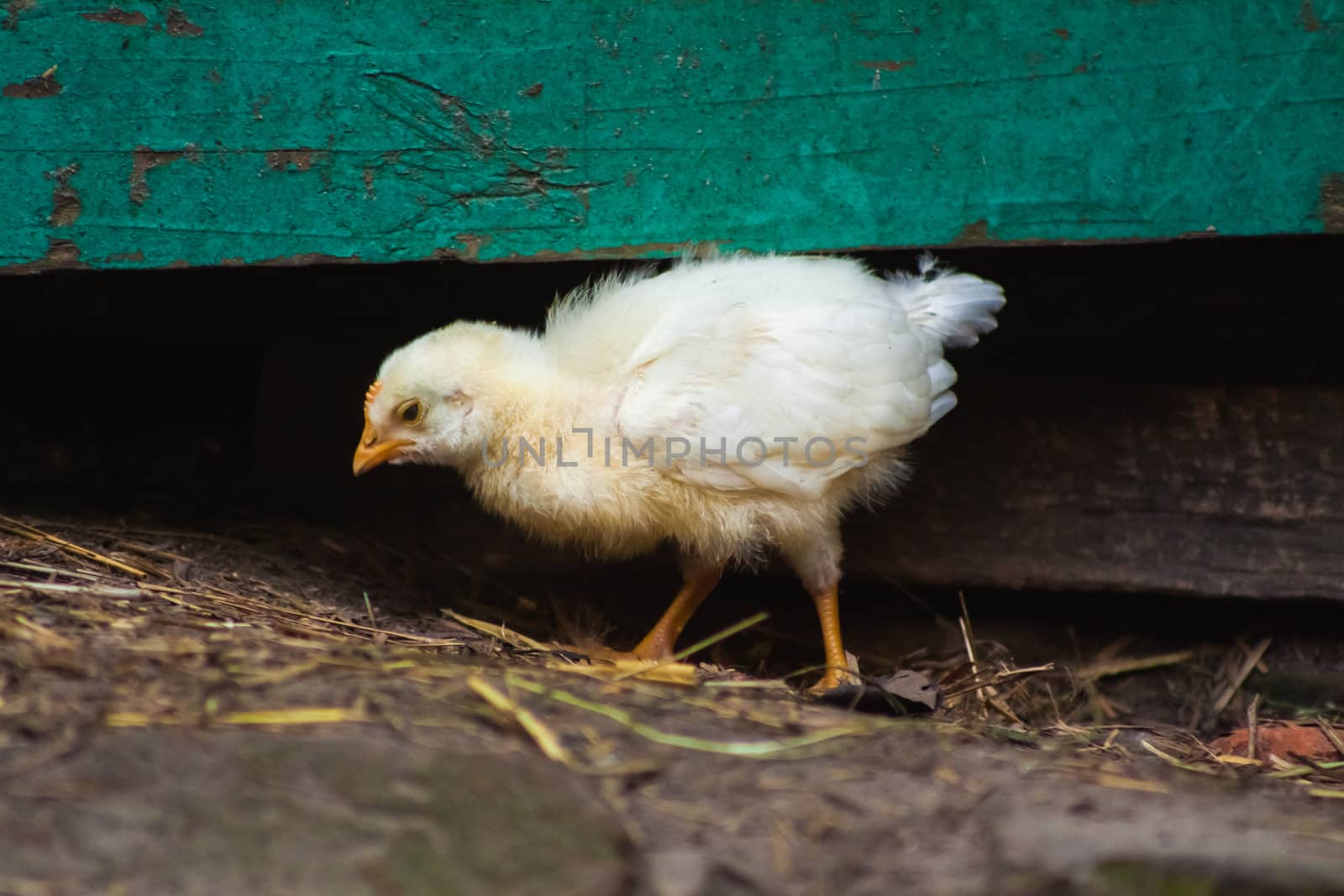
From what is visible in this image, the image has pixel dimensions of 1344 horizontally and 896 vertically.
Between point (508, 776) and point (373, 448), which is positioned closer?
point (508, 776)

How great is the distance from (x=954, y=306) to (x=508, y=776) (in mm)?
1947

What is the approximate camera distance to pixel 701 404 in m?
2.71

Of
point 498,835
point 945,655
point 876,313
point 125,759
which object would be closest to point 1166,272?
point 876,313

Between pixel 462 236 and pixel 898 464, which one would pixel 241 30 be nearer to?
pixel 462 236

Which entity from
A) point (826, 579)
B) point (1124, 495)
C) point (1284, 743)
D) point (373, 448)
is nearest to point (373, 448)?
point (373, 448)

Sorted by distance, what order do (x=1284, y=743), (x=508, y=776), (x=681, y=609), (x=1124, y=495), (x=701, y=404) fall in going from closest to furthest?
(x=508, y=776) < (x=701, y=404) < (x=1284, y=743) < (x=681, y=609) < (x=1124, y=495)

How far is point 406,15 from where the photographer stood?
9.11 feet

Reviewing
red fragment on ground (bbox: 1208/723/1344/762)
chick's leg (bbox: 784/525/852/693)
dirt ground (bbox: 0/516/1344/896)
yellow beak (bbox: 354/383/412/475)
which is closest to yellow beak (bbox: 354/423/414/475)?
yellow beak (bbox: 354/383/412/475)

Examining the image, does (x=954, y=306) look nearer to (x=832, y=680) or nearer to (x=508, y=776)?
(x=832, y=680)

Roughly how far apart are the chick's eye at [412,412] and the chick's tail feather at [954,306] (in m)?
1.33

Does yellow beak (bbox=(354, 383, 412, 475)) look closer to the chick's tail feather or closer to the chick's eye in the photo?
the chick's eye

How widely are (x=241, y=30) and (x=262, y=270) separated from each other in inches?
23.7

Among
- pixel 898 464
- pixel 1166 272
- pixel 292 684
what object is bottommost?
pixel 292 684

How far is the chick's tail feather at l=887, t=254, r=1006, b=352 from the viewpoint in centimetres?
305
